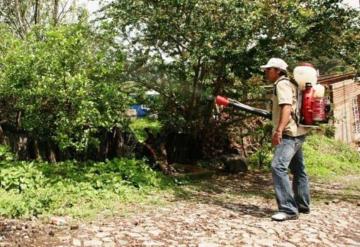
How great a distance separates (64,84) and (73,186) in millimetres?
1726

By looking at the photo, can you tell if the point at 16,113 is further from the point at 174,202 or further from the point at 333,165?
the point at 333,165

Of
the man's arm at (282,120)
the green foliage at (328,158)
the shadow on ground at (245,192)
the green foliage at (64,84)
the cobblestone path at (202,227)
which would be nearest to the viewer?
the cobblestone path at (202,227)

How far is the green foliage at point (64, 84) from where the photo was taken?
776cm

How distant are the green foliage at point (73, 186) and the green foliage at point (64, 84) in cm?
59

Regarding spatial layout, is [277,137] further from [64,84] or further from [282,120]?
[64,84]

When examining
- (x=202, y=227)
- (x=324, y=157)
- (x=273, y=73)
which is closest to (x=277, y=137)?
(x=273, y=73)

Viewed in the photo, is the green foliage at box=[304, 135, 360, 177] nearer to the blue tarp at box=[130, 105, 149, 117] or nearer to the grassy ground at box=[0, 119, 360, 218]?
Result: the grassy ground at box=[0, 119, 360, 218]

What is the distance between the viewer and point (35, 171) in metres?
7.79

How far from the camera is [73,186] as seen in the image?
7461 millimetres

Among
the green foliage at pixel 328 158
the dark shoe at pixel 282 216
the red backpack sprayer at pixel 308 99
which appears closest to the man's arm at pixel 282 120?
the red backpack sprayer at pixel 308 99

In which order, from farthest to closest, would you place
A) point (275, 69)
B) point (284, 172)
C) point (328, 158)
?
point (328, 158) < point (275, 69) < point (284, 172)

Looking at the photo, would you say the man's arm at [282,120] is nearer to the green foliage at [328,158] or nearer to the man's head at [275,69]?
the man's head at [275,69]

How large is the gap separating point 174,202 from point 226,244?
2.35 metres

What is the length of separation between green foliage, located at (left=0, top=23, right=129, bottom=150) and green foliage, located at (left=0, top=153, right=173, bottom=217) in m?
0.59
